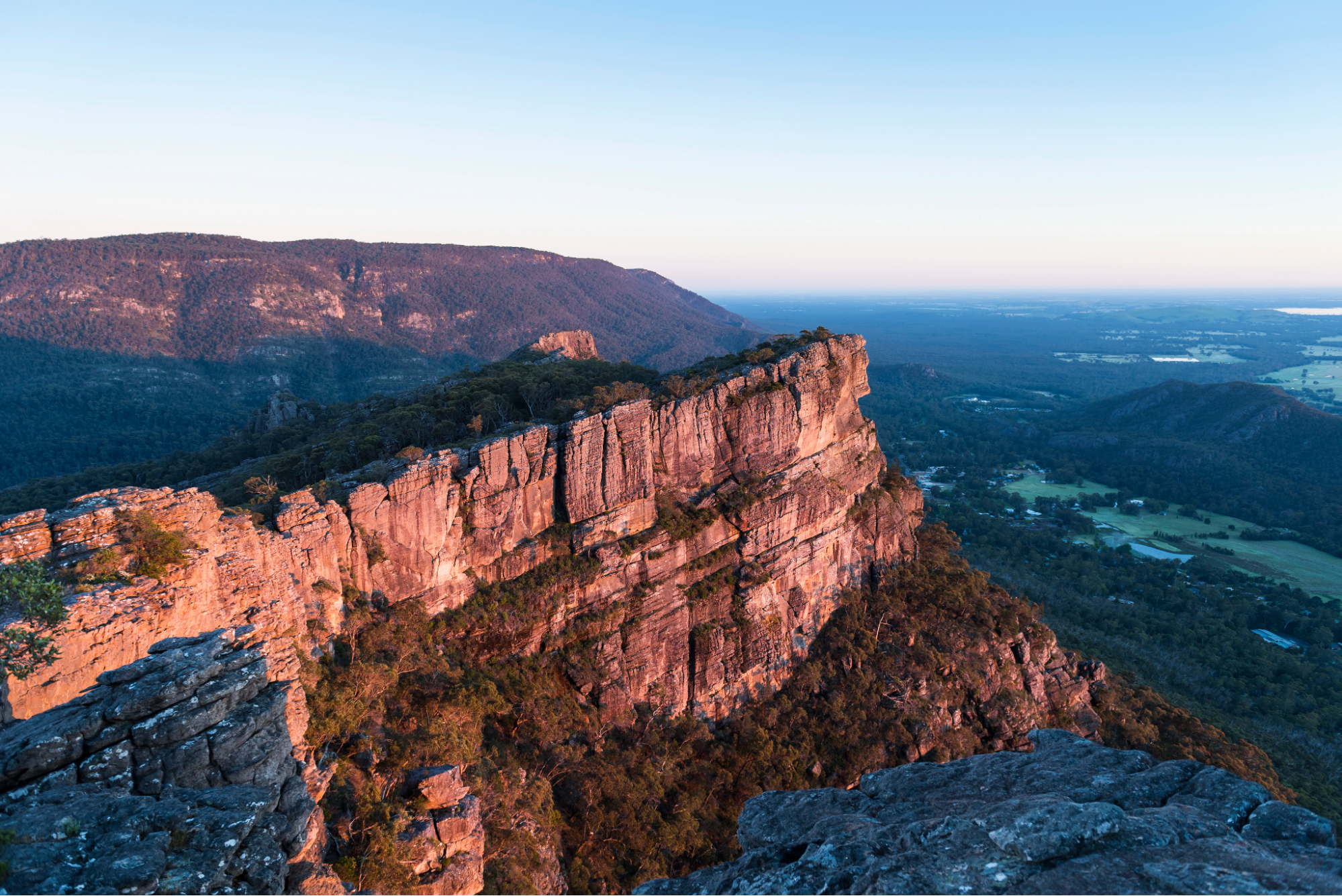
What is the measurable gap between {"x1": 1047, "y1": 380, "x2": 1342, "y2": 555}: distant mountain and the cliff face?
122001 mm

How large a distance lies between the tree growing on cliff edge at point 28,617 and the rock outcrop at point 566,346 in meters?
57.9

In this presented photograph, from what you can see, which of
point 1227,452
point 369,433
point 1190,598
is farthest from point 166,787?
point 1227,452

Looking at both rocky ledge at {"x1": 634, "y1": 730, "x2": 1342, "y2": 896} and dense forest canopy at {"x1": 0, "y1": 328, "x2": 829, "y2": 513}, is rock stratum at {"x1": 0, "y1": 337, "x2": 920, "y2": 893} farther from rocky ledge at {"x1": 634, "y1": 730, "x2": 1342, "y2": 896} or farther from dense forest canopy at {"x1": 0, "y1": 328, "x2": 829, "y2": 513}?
rocky ledge at {"x1": 634, "y1": 730, "x2": 1342, "y2": 896}

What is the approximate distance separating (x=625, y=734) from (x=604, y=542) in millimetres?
11358

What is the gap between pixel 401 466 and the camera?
104ft

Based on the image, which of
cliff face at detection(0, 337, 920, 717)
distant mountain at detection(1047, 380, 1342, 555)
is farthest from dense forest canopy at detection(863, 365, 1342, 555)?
cliff face at detection(0, 337, 920, 717)

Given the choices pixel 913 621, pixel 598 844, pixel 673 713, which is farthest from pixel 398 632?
pixel 913 621

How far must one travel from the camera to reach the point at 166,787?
12.1 m

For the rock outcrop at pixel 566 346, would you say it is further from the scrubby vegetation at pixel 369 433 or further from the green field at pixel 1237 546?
the green field at pixel 1237 546

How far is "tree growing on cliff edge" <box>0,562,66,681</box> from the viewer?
45.9 ft

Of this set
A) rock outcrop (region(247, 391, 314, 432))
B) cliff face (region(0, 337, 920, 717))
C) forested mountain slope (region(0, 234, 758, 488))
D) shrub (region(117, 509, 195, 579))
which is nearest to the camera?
shrub (region(117, 509, 195, 579))

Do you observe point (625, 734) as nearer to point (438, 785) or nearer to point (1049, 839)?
point (438, 785)

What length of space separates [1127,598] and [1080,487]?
65.6 meters

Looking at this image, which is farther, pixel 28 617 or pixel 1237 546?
pixel 1237 546
